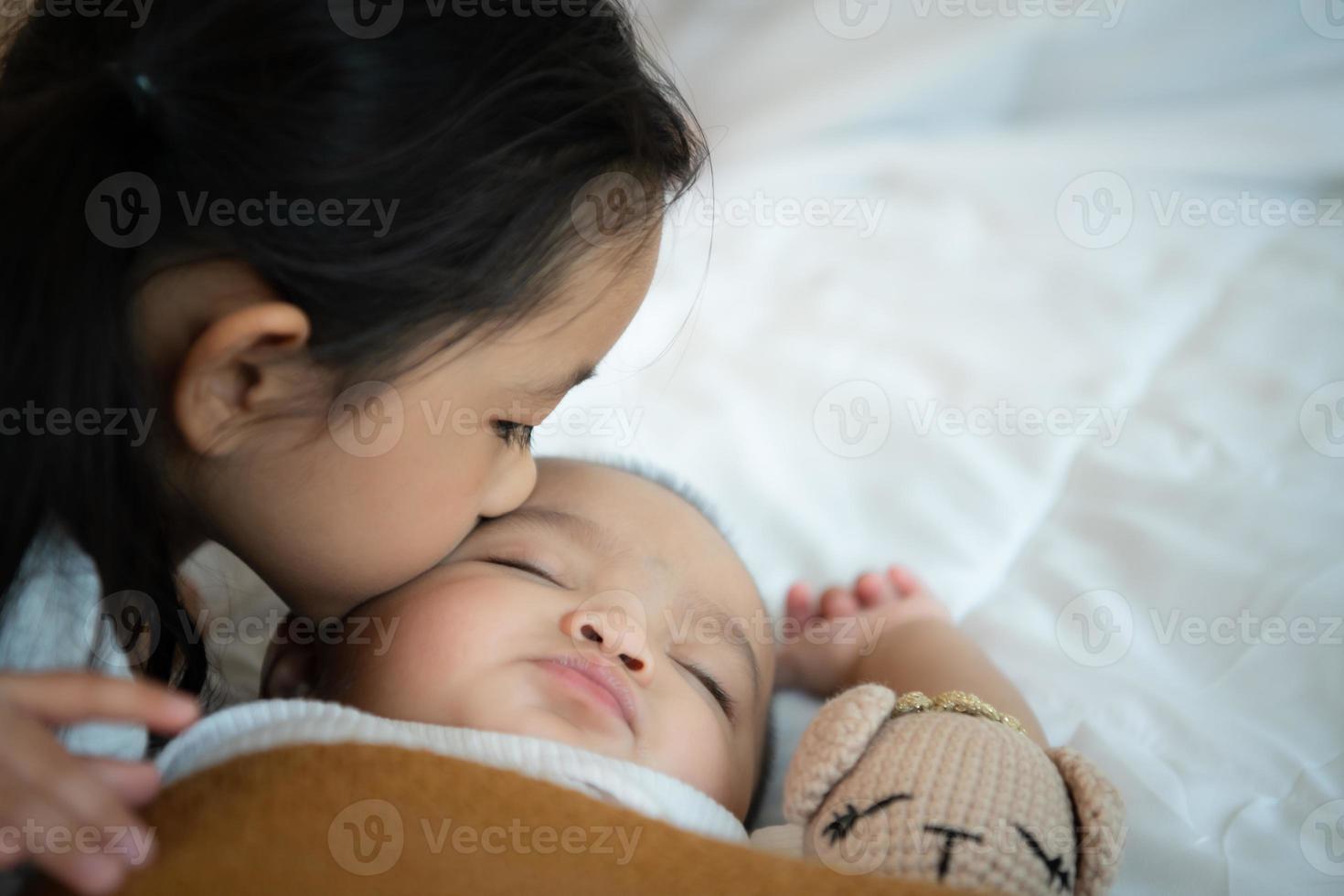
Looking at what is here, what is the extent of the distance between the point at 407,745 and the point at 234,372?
0.98 ft

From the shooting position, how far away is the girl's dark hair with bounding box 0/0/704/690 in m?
0.75

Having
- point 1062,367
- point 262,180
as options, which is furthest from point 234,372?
point 1062,367

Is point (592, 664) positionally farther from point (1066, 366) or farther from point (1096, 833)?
point (1066, 366)

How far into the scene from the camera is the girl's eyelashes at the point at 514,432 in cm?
92

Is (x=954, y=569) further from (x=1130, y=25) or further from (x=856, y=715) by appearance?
(x=1130, y=25)

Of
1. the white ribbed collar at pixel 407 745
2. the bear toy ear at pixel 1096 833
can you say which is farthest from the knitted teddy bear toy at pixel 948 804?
the white ribbed collar at pixel 407 745

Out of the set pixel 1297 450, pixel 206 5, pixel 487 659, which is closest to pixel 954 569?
pixel 1297 450

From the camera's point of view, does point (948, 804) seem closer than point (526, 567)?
Yes

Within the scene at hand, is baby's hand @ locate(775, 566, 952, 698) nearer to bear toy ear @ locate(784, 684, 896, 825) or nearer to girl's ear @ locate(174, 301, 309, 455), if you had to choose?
bear toy ear @ locate(784, 684, 896, 825)

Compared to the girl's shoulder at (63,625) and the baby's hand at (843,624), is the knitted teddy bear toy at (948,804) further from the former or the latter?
the girl's shoulder at (63,625)

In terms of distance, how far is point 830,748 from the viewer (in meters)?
0.82

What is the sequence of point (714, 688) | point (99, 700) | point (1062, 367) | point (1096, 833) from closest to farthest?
point (99, 700) < point (1096, 833) < point (714, 688) < point (1062, 367)

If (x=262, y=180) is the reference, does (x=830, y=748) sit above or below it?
below

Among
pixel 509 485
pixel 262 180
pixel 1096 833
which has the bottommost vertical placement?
pixel 1096 833
